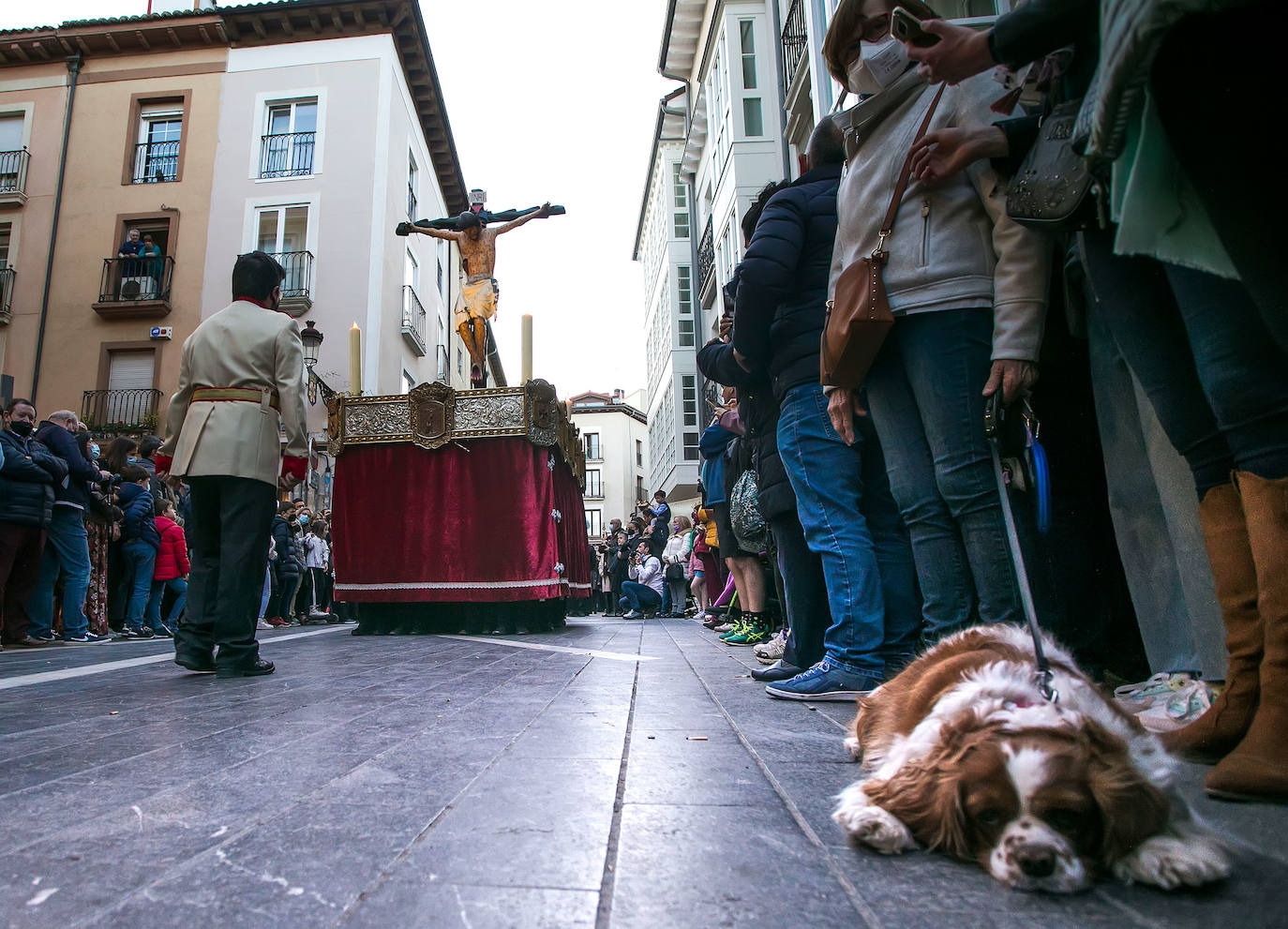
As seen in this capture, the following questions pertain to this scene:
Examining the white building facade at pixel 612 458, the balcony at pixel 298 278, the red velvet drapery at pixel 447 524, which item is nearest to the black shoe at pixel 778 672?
the red velvet drapery at pixel 447 524

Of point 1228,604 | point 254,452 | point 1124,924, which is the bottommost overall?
point 1124,924

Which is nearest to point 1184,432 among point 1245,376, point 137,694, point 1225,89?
point 1245,376

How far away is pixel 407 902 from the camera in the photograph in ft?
3.23

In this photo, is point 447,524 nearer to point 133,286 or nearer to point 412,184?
point 133,286

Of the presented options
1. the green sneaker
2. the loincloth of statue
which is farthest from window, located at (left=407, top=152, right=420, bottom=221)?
the green sneaker

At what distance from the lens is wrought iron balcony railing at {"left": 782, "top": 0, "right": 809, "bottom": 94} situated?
10.8 meters

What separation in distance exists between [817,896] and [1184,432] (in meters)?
1.32

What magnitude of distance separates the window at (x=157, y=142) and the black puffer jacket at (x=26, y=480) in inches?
596

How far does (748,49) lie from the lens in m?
16.0

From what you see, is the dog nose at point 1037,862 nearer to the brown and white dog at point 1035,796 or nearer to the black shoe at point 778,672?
the brown and white dog at point 1035,796

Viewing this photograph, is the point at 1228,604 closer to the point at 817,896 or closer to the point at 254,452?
the point at 817,896

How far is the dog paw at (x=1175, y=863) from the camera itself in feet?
3.34

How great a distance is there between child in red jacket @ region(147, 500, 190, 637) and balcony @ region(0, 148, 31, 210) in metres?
15.2

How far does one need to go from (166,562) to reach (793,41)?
10.7 meters
